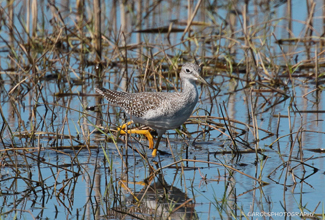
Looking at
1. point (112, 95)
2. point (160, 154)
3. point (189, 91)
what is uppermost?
point (189, 91)

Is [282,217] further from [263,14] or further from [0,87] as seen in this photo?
[263,14]

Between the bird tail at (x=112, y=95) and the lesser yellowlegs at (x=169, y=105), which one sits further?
the bird tail at (x=112, y=95)

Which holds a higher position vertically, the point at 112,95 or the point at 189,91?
the point at 189,91

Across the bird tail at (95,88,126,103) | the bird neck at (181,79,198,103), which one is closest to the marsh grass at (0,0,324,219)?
the bird tail at (95,88,126,103)

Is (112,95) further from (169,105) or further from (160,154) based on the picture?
(169,105)

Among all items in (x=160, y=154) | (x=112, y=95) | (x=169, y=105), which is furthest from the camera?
(x=112, y=95)

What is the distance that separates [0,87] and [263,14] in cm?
945

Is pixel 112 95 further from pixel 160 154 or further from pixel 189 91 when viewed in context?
pixel 189 91

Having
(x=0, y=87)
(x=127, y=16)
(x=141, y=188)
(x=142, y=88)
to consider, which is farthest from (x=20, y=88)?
(x=127, y=16)

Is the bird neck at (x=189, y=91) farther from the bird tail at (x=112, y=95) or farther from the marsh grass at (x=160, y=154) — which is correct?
the bird tail at (x=112, y=95)

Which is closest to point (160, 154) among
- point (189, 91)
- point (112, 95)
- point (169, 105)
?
point (169, 105)

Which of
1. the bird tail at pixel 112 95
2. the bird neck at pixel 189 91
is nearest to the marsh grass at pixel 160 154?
the bird tail at pixel 112 95

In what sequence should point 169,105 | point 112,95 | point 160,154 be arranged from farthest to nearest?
point 112,95 → point 160,154 → point 169,105

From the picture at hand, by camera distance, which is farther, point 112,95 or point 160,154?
point 112,95
